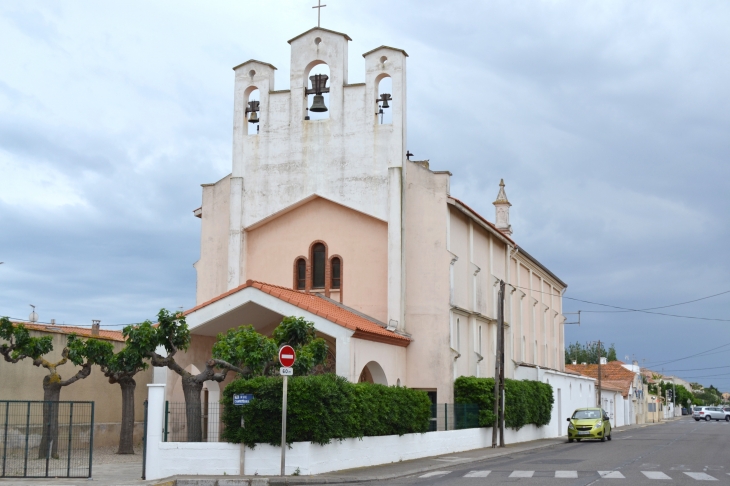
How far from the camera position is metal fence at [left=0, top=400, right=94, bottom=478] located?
19.9 m

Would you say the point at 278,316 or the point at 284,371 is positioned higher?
the point at 278,316

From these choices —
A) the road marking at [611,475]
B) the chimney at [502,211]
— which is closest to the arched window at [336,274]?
the road marking at [611,475]

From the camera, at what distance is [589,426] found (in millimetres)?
39500

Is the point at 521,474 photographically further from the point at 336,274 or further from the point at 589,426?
the point at 589,426

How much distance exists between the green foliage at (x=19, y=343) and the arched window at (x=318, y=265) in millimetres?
11115

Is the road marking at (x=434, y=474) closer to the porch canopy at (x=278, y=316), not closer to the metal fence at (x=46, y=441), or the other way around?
the porch canopy at (x=278, y=316)

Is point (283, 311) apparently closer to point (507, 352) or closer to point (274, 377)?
point (274, 377)

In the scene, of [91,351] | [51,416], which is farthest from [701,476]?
[91,351]

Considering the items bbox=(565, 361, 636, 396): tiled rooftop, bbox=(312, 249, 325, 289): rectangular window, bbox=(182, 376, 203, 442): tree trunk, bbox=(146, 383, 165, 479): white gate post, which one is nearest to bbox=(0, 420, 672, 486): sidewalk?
bbox=(146, 383, 165, 479): white gate post

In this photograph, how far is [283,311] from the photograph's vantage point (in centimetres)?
2584

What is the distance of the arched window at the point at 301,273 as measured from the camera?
1314 inches

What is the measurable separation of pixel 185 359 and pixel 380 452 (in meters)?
7.74

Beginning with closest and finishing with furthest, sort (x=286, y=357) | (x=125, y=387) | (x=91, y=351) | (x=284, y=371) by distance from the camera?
(x=284, y=371) < (x=286, y=357) < (x=91, y=351) < (x=125, y=387)

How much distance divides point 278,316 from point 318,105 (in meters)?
8.48
